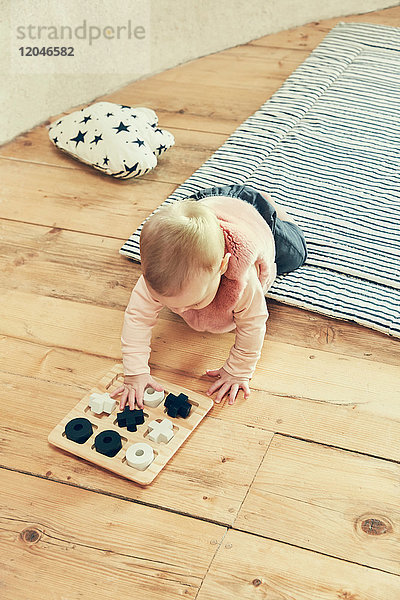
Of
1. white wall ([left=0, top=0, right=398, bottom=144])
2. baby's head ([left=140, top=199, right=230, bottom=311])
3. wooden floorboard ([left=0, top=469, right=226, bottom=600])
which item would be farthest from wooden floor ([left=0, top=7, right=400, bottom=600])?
white wall ([left=0, top=0, right=398, bottom=144])

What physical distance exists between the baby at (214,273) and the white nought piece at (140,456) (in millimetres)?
93

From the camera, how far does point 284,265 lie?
1333 mm

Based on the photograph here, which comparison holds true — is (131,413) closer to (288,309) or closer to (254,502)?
(254,502)

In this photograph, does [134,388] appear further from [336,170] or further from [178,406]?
[336,170]

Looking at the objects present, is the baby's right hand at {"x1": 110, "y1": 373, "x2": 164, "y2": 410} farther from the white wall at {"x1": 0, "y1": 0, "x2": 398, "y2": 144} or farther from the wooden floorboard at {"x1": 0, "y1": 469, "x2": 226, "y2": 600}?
the white wall at {"x1": 0, "y1": 0, "x2": 398, "y2": 144}

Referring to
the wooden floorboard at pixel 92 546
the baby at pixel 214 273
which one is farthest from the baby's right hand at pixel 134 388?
the wooden floorboard at pixel 92 546

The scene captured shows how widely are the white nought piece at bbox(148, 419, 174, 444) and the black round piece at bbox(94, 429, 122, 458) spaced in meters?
0.05

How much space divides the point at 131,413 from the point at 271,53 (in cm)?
182

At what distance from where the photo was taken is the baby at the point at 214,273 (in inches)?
35.7

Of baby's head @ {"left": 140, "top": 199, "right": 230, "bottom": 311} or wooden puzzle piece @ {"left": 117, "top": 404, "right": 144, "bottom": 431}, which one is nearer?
baby's head @ {"left": 140, "top": 199, "right": 230, "bottom": 311}

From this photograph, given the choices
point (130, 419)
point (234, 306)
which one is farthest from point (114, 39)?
point (130, 419)

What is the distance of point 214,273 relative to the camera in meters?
0.95

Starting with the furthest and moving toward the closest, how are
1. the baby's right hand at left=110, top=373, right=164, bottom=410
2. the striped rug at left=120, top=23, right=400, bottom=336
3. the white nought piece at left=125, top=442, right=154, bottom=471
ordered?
1. the striped rug at left=120, top=23, right=400, bottom=336
2. the baby's right hand at left=110, top=373, right=164, bottom=410
3. the white nought piece at left=125, top=442, right=154, bottom=471

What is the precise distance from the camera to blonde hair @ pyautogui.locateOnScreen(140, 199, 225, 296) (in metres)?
0.90
